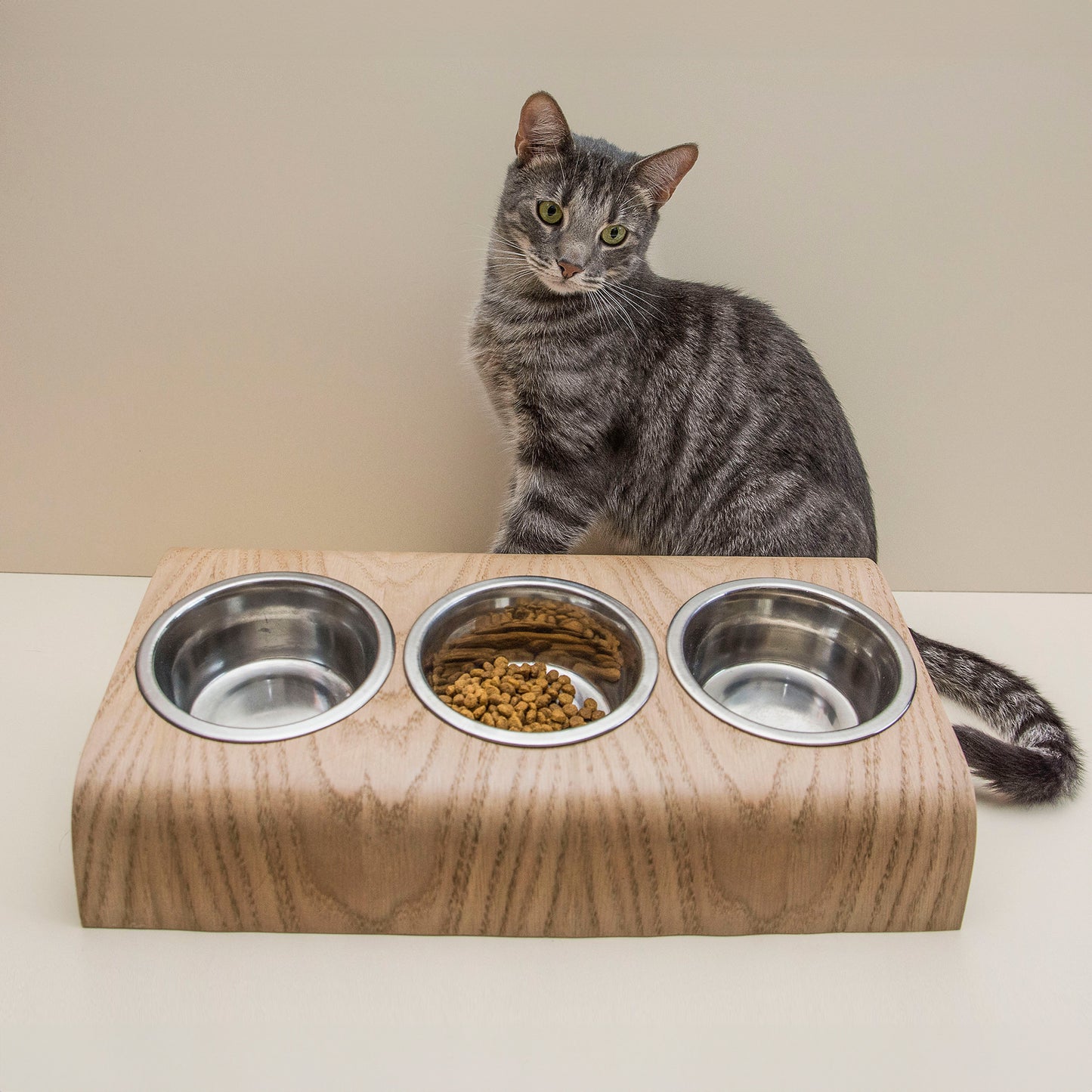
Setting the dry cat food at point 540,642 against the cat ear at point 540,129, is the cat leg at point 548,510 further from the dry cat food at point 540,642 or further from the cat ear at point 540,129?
the cat ear at point 540,129

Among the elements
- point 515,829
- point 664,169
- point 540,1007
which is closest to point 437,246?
point 664,169

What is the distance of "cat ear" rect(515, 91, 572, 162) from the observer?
1.22 meters

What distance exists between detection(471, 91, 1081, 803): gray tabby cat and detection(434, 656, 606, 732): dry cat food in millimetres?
→ 291

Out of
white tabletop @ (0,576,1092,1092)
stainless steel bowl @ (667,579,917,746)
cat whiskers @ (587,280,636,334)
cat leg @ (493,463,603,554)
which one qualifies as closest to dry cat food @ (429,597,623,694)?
stainless steel bowl @ (667,579,917,746)

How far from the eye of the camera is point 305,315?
157cm

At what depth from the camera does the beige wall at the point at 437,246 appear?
1.37 m

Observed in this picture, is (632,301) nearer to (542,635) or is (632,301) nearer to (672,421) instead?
(672,421)

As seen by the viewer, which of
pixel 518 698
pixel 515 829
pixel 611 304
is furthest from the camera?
pixel 611 304

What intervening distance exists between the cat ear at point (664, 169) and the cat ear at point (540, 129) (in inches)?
4.2

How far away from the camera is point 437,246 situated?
152 centimetres

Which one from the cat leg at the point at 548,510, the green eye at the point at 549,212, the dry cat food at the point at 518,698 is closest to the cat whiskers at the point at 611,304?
the green eye at the point at 549,212

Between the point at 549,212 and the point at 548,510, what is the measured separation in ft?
1.44

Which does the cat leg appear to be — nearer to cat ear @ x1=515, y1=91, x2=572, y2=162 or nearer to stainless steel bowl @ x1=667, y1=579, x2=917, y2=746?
stainless steel bowl @ x1=667, y1=579, x2=917, y2=746

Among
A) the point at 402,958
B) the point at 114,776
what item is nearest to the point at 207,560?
the point at 114,776
